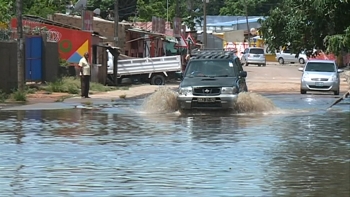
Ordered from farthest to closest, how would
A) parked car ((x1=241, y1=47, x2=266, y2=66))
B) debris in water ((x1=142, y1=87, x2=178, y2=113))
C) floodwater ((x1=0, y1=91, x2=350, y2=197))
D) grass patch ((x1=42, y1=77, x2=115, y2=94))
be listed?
parked car ((x1=241, y1=47, x2=266, y2=66)) < grass patch ((x1=42, y1=77, x2=115, y2=94)) < debris in water ((x1=142, y1=87, x2=178, y2=113)) < floodwater ((x1=0, y1=91, x2=350, y2=197))

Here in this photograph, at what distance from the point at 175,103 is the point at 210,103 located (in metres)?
A: 1.58

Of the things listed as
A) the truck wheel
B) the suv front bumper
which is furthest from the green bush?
the truck wheel

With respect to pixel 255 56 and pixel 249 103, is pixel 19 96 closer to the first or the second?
pixel 249 103

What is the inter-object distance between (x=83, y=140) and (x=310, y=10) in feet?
57.9

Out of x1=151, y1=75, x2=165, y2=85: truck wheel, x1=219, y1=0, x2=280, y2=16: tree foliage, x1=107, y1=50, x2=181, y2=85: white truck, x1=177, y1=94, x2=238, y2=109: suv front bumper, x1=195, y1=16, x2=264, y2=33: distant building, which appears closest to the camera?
x1=177, y1=94, x2=238, y2=109: suv front bumper

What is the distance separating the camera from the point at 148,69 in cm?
4366

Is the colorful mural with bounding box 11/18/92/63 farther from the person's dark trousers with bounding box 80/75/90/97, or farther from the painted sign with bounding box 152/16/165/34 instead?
the painted sign with bounding box 152/16/165/34

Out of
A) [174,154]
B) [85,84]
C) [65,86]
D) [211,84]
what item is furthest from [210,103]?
[65,86]

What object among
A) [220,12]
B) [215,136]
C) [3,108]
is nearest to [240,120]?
[215,136]

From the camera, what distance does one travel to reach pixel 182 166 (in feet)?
42.2

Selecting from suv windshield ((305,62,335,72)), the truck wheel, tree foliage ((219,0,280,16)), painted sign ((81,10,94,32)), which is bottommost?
the truck wheel

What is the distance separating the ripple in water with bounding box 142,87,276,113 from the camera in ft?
76.2

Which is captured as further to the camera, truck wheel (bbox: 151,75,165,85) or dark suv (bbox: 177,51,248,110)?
truck wheel (bbox: 151,75,165,85)

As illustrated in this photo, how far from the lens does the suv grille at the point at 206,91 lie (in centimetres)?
2262
